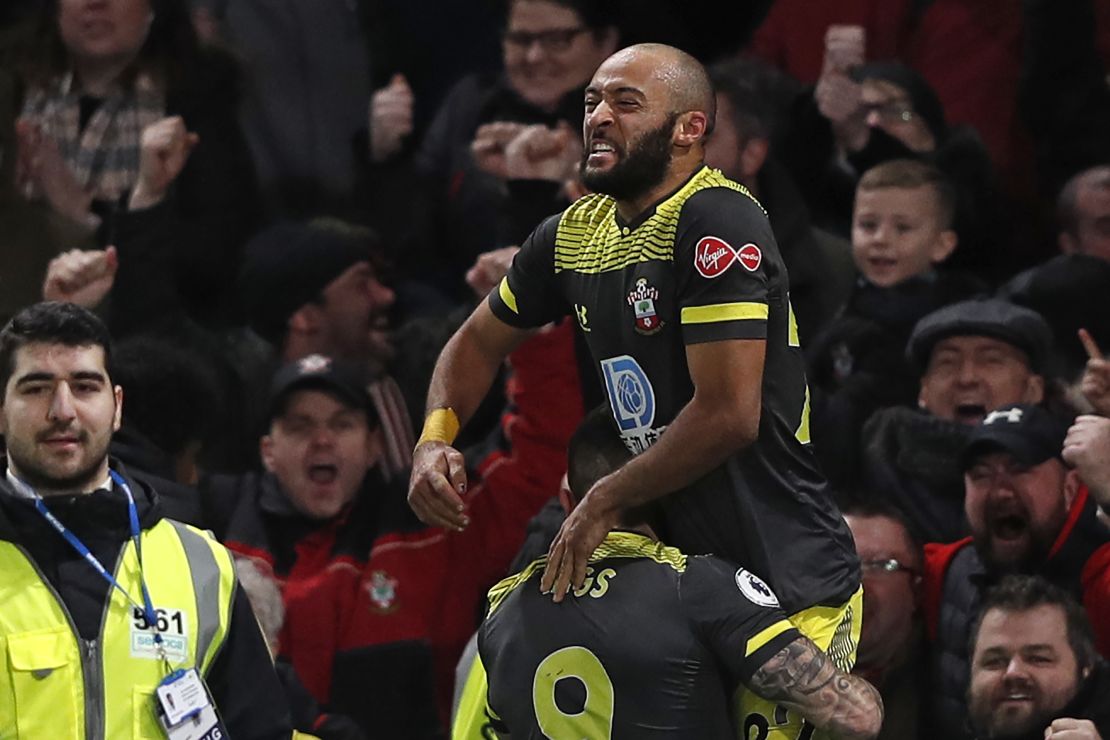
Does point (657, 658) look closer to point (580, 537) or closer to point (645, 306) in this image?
point (580, 537)

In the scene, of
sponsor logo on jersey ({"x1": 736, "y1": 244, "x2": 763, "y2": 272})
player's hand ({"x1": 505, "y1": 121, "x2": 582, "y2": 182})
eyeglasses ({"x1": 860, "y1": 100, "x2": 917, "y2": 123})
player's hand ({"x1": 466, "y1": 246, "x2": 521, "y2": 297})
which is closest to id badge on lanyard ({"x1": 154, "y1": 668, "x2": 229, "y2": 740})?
sponsor logo on jersey ({"x1": 736, "y1": 244, "x2": 763, "y2": 272})

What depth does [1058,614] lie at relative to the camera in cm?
546

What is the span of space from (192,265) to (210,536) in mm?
2847

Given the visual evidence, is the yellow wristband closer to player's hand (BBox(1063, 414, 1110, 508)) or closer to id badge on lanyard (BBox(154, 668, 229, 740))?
id badge on lanyard (BBox(154, 668, 229, 740))

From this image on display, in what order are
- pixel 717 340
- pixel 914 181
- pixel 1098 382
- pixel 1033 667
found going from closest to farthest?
pixel 717 340 → pixel 1033 667 → pixel 1098 382 → pixel 914 181

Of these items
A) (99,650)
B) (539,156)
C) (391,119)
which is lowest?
(99,650)

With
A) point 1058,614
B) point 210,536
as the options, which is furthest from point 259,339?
point 1058,614

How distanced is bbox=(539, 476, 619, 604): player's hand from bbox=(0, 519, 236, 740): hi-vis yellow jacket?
2.95ft

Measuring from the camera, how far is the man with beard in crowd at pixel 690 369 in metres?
4.11

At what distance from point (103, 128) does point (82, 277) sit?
804 mm

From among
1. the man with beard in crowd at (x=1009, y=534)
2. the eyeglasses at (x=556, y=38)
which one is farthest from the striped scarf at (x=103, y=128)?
the man with beard in crowd at (x=1009, y=534)

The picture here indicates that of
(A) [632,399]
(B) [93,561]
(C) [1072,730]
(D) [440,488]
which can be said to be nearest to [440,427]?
(D) [440,488]

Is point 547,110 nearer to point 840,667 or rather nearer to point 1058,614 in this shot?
point 1058,614

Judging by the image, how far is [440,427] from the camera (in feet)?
15.0
